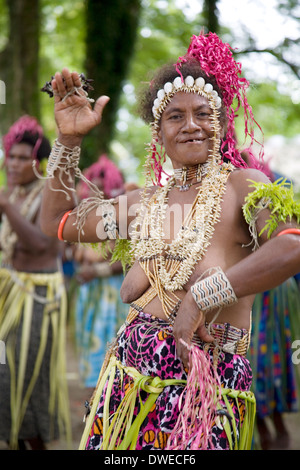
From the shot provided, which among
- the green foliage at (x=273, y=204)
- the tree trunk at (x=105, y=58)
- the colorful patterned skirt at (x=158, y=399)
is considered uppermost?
the tree trunk at (x=105, y=58)

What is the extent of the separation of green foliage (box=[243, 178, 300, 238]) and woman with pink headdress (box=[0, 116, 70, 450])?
2.58 m

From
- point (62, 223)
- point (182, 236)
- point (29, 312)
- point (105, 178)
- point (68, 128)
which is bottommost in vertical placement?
point (29, 312)

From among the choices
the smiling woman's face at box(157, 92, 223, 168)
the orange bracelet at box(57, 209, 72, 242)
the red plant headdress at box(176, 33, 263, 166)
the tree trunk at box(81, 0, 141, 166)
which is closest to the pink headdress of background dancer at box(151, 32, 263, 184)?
the red plant headdress at box(176, 33, 263, 166)

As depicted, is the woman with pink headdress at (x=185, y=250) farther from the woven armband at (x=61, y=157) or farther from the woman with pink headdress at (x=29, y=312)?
the woman with pink headdress at (x=29, y=312)

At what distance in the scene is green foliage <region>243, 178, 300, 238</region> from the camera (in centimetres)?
214

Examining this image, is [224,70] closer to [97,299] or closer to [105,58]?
[97,299]

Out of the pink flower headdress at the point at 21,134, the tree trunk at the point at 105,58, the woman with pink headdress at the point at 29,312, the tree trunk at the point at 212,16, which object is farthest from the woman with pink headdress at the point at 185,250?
the tree trunk at the point at 105,58

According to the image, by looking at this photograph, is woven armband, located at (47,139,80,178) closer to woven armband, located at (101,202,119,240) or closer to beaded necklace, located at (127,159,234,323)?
woven armband, located at (101,202,119,240)

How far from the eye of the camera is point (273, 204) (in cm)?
217

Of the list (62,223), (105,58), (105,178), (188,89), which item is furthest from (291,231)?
(105,58)

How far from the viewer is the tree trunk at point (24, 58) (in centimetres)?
872

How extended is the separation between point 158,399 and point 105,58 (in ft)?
21.8

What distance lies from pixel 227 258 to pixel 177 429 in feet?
2.10

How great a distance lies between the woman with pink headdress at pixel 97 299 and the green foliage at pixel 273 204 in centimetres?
379
